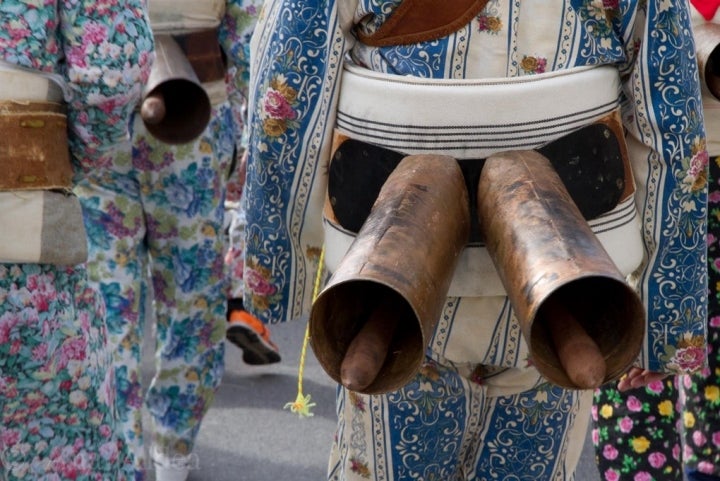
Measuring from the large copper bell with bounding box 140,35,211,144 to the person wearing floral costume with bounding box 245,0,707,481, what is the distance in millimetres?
961

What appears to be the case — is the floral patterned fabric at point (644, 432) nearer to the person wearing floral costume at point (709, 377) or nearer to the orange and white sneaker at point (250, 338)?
the person wearing floral costume at point (709, 377)

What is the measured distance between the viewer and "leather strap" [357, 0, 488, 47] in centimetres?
210

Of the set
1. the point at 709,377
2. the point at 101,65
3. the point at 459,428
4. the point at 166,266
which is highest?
the point at 101,65

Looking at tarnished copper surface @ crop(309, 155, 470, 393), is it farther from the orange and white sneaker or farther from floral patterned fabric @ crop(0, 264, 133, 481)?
the orange and white sneaker

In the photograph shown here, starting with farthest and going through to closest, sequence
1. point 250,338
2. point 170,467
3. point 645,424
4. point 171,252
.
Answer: point 250,338
point 170,467
point 171,252
point 645,424

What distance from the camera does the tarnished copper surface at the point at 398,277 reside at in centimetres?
172

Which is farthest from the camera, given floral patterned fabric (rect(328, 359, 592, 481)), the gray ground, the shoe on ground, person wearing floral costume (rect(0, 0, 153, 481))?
the gray ground

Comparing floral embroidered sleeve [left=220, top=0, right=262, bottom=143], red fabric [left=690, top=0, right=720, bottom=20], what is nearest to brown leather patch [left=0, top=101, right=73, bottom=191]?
floral embroidered sleeve [left=220, top=0, right=262, bottom=143]

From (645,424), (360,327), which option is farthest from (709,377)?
(360,327)

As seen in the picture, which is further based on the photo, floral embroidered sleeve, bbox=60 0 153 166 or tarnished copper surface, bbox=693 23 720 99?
tarnished copper surface, bbox=693 23 720 99

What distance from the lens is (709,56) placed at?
277cm

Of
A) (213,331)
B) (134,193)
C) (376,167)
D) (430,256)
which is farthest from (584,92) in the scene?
(213,331)

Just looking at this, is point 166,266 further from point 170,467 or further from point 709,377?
point 709,377

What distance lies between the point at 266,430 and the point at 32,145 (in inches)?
88.4
